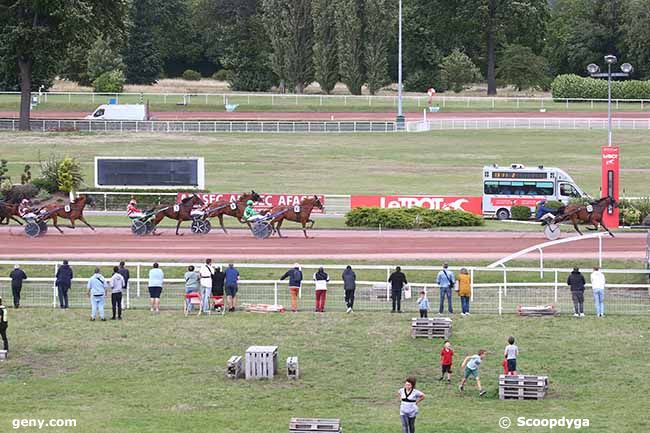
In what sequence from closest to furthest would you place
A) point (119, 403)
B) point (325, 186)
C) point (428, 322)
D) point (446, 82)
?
point (119, 403) → point (428, 322) → point (325, 186) → point (446, 82)

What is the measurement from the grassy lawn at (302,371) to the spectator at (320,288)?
0.36 m

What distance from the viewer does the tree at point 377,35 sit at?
283 ft

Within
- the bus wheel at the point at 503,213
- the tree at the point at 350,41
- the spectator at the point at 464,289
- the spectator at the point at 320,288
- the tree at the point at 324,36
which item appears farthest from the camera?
the tree at the point at 324,36

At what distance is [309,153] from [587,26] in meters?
44.7

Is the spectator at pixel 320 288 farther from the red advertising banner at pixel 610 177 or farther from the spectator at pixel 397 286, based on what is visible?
the red advertising banner at pixel 610 177

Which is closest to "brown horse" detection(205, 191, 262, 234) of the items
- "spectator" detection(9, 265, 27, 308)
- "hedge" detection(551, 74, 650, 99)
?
"spectator" detection(9, 265, 27, 308)

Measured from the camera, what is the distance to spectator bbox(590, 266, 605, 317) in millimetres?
26094

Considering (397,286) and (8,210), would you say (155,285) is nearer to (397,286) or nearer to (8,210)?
(397,286)

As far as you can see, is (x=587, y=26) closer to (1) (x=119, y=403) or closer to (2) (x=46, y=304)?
(2) (x=46, y=304)

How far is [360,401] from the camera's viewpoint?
67.9ft

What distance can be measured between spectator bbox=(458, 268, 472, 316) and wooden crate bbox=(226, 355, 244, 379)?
5.96 m

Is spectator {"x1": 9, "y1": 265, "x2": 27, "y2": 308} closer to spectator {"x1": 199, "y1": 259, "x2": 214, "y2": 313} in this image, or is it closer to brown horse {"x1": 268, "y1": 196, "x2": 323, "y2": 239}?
spectator {"x1": 199, "y1": 259, "x2": 214, "y2": 313}

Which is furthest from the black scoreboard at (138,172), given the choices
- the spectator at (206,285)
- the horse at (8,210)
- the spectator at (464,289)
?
the spectator at (464,289)

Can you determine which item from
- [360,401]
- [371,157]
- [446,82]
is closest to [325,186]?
[371,157]
